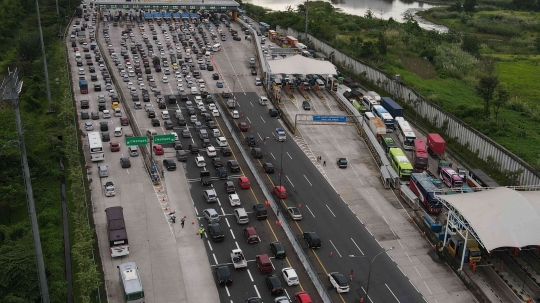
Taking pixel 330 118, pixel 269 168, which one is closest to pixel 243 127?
pixel 330 118

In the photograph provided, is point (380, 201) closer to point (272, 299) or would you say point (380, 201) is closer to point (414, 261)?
point (414, 261)

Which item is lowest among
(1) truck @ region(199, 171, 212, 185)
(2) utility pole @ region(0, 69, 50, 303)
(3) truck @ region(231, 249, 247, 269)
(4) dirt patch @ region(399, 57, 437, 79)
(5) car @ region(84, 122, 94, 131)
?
(4) dirt patch @ region(399, 57, 437, 79)

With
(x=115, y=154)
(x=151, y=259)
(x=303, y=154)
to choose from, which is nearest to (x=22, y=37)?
(x=115, y=154)

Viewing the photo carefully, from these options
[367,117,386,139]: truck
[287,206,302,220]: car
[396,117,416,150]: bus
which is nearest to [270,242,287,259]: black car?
A: [287,206,302,220]: car

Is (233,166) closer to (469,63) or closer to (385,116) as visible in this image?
(385,116)

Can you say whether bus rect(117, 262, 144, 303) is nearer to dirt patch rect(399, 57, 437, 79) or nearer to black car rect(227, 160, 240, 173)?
black car rect(227, 160, 240, 173)

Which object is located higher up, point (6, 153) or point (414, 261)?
point (6, 153)
